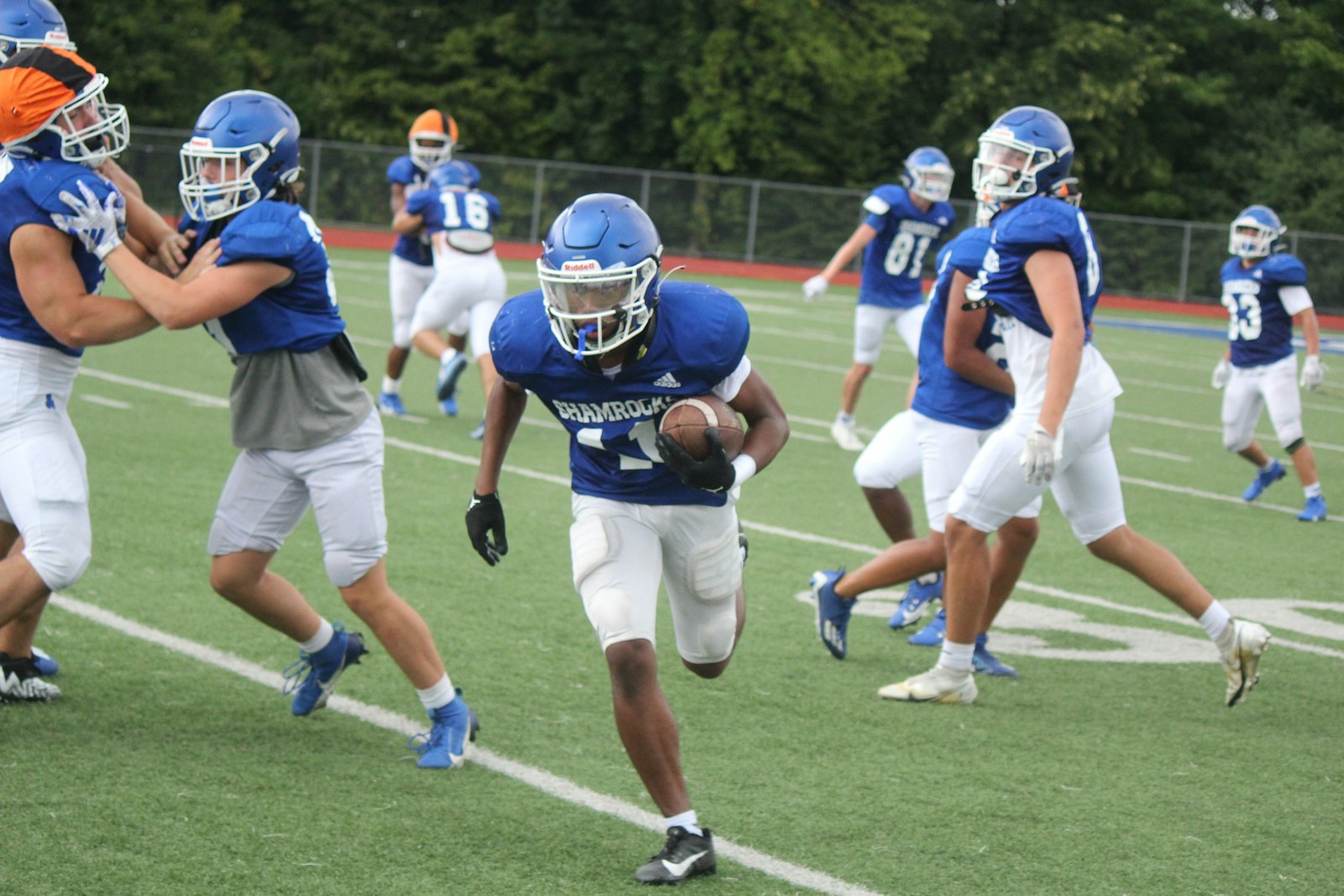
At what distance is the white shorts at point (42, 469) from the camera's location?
423cm

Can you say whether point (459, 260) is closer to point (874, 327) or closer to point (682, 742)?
point (874, 327)

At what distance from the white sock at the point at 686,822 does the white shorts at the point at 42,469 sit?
1.77 m

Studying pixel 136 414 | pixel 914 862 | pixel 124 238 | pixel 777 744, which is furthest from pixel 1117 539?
pixel 136 414

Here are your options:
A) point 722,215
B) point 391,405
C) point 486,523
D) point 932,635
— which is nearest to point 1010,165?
point 932,635

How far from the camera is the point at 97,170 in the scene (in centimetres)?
440

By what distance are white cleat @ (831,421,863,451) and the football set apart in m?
7.20

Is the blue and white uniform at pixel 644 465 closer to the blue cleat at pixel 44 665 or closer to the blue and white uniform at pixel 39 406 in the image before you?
the blue and white uniform at pixel 39 406

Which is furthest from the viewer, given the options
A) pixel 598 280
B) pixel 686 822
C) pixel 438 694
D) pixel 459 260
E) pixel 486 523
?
pixel 459 260

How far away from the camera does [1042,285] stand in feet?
15.7

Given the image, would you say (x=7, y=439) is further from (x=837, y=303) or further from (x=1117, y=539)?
(x=837, y=303)

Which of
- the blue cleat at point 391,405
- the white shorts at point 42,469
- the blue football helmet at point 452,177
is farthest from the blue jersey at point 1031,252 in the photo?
the blue cleat at point 391,405

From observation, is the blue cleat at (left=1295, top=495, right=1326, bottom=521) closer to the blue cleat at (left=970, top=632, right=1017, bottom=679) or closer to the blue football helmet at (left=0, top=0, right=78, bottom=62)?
the blue cleat at (left=970, top=632, right=1017, bottom=679)

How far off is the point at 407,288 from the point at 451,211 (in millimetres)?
1010

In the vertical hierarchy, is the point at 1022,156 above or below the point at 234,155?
above
